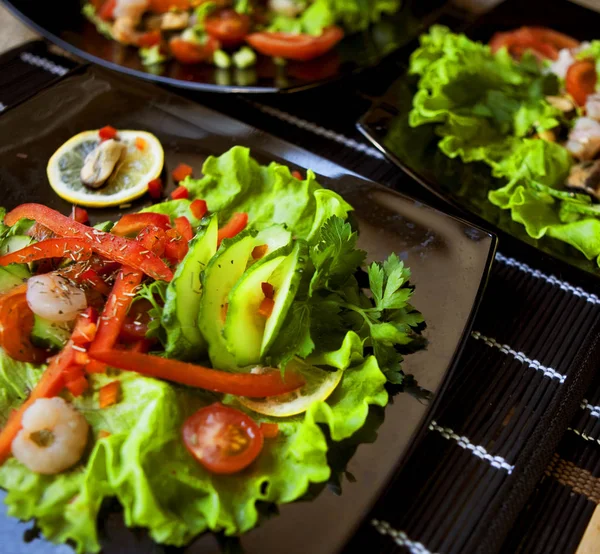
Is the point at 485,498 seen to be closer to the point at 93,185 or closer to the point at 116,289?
the point at 116,289

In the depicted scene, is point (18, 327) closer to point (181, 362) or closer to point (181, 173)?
point (181, 362)

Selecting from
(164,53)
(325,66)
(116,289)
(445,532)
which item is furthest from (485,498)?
(164,53)

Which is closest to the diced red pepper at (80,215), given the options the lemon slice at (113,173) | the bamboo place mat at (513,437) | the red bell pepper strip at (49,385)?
the lemon slice at (113,173)

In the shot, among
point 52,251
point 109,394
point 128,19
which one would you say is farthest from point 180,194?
point 128,19

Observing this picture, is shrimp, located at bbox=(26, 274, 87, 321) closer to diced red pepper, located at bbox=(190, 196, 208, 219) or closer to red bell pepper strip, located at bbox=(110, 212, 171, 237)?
A: red bell pepper strip, located at bbox=(110, 212, 171, 237)

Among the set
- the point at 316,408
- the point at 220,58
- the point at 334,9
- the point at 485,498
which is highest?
the point at 334,9

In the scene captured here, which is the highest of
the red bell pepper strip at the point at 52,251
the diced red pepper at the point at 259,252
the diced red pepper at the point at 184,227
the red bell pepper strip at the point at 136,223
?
the diced red pepper at the point at 259,252

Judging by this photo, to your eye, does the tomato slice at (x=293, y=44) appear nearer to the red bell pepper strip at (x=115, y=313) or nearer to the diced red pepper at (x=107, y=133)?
the diced red pepper at (x=107, y=133)
